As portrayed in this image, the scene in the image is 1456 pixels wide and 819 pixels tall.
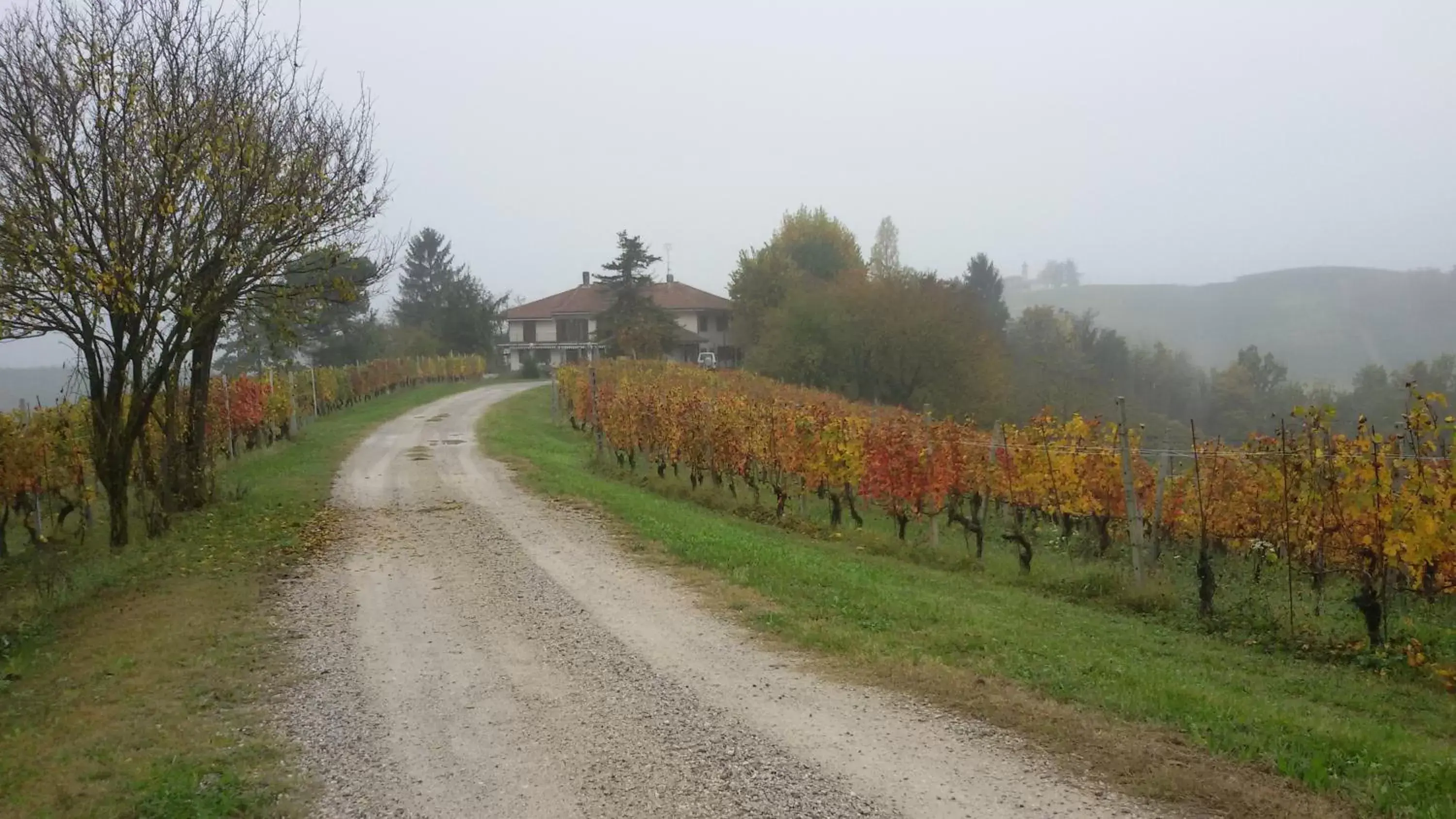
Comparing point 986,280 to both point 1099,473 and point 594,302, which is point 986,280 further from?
point 1099,473

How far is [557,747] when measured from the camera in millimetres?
5230

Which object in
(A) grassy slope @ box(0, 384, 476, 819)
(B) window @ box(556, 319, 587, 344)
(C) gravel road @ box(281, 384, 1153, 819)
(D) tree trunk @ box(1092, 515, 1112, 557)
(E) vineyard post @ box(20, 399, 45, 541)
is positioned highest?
(B) window @ box(556, 319, 587, 344)

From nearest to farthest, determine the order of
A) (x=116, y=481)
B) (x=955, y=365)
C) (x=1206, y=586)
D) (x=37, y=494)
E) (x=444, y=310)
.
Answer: (x=1206, y=586) → (x=116, y=481) → (x=37, y=494) → (x=955, y=365) → (x=444, y=310)

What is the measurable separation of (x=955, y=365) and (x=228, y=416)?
3408cm

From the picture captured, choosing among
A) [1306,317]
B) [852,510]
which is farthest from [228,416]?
[1306,317]

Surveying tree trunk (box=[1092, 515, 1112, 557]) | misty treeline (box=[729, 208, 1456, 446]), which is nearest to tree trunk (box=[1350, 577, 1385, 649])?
tree trunk (box=[1092, 515, 1112, 557])

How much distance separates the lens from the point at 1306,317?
80.2 metres

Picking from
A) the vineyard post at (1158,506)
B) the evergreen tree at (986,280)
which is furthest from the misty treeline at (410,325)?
the evergreen tree at (986,280)

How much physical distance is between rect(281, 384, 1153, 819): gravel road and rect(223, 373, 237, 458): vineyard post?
12869mm

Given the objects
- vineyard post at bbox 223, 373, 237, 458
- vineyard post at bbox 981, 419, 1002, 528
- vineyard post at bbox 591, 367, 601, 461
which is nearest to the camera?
vineyard post at bbox 981, 419, 1002, 528

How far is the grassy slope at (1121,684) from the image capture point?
4.63 m

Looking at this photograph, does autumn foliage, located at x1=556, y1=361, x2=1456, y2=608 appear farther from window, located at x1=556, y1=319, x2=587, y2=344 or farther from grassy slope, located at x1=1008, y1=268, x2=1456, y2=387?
grassy slope, located at x1=1008, y1=268, x2=1456, y2=387

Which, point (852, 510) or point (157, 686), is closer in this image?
point (157, 686)

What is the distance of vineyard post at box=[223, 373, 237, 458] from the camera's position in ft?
68.0
